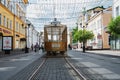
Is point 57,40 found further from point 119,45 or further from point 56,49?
point 119,45

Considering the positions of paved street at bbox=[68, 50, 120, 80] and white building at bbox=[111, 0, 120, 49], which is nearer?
paved street at bbox=[68, 50, 120, 80]

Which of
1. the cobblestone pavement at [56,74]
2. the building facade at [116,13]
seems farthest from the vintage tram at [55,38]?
the building facade at [116,13]

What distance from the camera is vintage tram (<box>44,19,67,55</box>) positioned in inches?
1431

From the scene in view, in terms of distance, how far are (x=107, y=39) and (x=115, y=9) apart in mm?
15614

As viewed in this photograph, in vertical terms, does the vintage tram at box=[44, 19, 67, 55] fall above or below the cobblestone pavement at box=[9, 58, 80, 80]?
above

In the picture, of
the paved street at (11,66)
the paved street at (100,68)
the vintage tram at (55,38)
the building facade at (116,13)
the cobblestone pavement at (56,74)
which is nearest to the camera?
the cobblestone pavement at (56,74)

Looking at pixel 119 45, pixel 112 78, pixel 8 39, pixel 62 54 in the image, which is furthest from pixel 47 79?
pixel 119 45

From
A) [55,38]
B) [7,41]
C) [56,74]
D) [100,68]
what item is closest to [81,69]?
[100,68]

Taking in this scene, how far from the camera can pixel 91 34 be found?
94312 millimetres

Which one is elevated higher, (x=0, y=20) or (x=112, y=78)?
(x=0, y=20)

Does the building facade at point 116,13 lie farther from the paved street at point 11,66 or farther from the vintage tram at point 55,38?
the paved street at point 11,66

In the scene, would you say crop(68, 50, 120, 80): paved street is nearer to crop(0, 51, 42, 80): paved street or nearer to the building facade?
crop(0, 51, 42, 80): paved street

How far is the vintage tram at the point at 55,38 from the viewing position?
36344mm

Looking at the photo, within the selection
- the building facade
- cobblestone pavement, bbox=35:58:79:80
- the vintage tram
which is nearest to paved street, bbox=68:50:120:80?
cobblestone pavement, bbox=35:58:79:80
